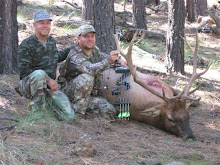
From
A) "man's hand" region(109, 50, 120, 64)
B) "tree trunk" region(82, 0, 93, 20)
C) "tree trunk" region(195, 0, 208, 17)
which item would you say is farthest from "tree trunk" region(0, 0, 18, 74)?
"tree trunk" region(195, 0, 208, 17)

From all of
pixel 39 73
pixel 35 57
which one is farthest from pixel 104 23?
pixel 39 73

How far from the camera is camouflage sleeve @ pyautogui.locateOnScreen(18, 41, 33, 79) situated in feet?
18.1

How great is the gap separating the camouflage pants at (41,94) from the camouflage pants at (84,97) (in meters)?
0.19

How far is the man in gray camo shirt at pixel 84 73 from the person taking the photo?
587cm

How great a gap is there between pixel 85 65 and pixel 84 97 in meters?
0.54

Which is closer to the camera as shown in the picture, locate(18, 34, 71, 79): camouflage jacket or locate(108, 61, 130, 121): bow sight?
locate(18, 34, 71, 79): camouflage jacket

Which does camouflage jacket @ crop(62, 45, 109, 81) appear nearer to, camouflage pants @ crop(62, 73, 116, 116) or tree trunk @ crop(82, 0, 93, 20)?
camouflage pants @ crop(62, 73, 116, 116)

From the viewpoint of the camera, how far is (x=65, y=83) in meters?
6.33

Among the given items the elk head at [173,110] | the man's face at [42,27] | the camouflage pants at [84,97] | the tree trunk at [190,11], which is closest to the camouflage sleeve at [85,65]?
the camouflage pants at [84,97]

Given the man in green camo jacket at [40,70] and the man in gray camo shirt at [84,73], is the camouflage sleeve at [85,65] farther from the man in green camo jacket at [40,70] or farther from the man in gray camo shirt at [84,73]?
the man in green camo jacket at [40,70]

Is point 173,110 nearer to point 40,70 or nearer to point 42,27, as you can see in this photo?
point 40,70

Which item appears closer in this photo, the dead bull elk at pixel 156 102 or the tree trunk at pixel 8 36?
the dead bull elk at pixel 156 102

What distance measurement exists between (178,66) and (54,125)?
5043 mm

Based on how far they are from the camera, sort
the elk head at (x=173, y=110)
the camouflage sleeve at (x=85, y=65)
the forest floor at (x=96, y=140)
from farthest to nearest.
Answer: the elk head at (x=173, y=110) < the camouflage sleeve at (x=85, y=65) < the forest floor at (x=96, y=140)
